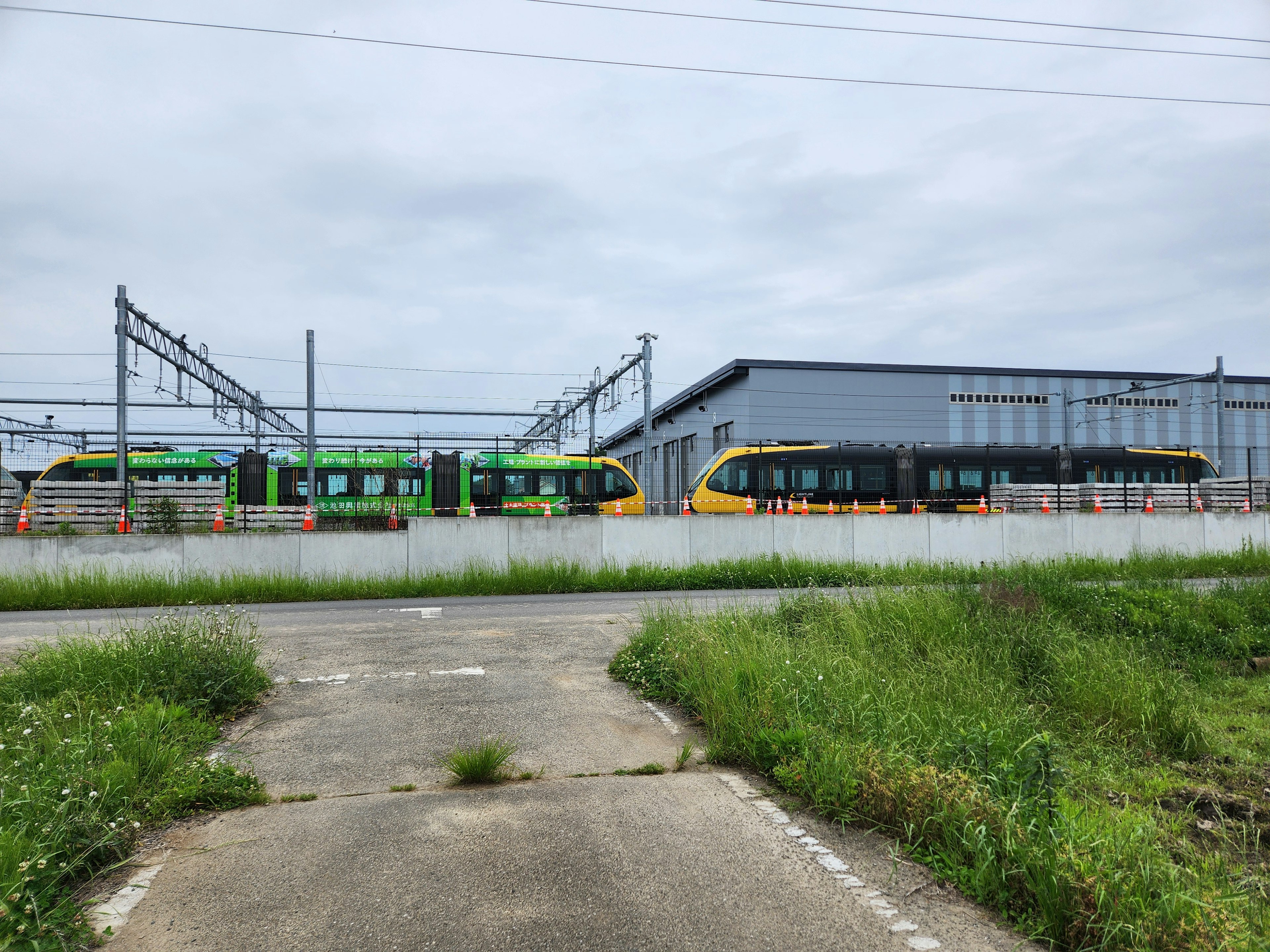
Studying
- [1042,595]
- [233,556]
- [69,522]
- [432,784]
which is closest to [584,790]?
[432,784]

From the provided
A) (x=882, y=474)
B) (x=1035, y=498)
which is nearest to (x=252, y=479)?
(x=882, y=474)

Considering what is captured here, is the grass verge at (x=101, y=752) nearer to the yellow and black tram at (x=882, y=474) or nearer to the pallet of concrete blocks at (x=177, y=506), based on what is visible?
the pallet of concrete blocks at (x=177, y=506)

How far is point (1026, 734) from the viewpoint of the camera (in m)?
4.52

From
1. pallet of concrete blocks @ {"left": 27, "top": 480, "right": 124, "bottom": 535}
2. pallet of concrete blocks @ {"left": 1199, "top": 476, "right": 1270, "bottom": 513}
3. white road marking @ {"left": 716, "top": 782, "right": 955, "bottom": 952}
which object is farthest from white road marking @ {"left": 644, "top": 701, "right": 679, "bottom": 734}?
pallet of concrete blocks @ {"left": 1199, "top": 476, "right": 1270, "bottom": 513}

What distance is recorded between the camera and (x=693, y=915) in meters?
2.93

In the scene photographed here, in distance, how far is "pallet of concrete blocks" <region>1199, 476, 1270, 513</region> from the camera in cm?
2409

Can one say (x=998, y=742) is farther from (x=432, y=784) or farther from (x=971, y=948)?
(x=432, y=784)

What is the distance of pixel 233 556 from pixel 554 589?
5.92m

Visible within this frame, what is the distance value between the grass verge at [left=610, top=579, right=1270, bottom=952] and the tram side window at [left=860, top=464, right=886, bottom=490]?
18.6 meters

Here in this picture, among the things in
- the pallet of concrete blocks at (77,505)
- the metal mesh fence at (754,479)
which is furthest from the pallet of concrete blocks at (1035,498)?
the pallet of concrete blocks at (77,505)

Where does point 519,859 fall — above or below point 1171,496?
below

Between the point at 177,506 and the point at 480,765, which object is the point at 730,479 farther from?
the point at 480,765

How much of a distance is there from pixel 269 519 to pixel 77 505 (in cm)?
471

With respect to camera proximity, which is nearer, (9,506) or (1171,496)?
(9,506)
